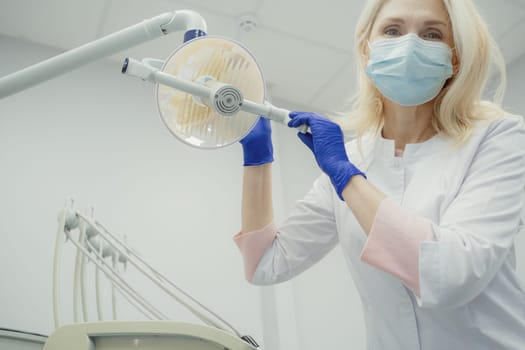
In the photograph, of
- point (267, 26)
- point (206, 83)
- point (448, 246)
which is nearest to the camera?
point (448, 246)

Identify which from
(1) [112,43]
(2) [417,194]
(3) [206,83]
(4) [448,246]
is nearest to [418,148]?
(2) [417,194]

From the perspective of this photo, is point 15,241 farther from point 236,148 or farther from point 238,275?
point 236,148

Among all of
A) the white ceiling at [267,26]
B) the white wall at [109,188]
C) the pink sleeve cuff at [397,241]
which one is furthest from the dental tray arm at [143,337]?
the white ceiling at [267,26]

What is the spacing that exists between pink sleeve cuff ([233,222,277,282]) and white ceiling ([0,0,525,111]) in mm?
1696

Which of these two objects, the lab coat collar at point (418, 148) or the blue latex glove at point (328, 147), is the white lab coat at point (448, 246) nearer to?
the lab coat collar at point (418, 148)

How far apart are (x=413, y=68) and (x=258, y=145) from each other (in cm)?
41

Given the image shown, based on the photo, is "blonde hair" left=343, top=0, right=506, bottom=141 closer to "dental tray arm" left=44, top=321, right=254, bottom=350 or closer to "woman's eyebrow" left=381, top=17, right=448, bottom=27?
"woman's eyebrow" left=381, top=17, right=448, bottom=27

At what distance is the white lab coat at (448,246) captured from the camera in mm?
803

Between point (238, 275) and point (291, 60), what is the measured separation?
1.36 meters

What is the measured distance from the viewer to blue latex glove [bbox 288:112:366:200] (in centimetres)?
92

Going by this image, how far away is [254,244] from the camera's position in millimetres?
1175

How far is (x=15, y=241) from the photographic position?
2.17m

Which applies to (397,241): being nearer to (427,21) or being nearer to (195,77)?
(195,77)

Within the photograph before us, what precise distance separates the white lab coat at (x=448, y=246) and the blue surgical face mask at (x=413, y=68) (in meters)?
0.12
